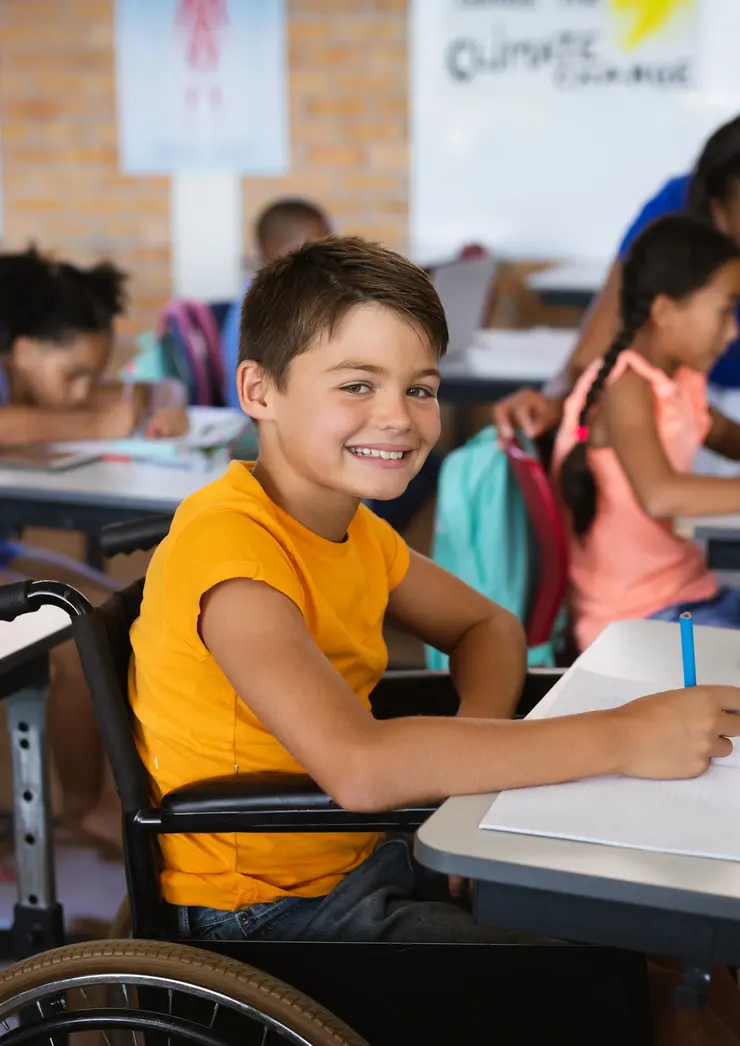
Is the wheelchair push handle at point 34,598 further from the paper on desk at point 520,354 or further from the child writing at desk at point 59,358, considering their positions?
the paper on desk at point 520,354

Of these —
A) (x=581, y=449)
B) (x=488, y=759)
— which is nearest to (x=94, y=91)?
(x=581, y=449)

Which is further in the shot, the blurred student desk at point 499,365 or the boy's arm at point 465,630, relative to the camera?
the blurred student desk at point 499,365

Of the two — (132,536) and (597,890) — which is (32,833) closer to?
(132,536)

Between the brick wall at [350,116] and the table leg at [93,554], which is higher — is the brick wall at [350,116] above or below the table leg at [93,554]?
above

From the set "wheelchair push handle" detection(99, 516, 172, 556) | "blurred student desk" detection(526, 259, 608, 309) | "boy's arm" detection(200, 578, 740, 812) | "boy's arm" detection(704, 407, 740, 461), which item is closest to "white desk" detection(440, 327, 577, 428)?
"blurred student desk" detection(526, 259, 608, 309)

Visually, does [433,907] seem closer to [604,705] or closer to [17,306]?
[604,705]

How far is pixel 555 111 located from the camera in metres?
5.62

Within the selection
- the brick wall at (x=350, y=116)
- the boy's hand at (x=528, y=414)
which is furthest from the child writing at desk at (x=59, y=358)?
the brick wall at (x=350, y=116)

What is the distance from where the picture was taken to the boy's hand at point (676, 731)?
98 centimetres

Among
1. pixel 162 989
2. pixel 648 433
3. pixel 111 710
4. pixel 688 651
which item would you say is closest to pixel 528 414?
pixel 648 433

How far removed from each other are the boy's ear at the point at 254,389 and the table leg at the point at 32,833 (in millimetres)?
502

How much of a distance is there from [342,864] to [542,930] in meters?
0.37

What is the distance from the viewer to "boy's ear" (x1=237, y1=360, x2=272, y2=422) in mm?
1243

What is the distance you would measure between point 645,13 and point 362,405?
4.85 m
